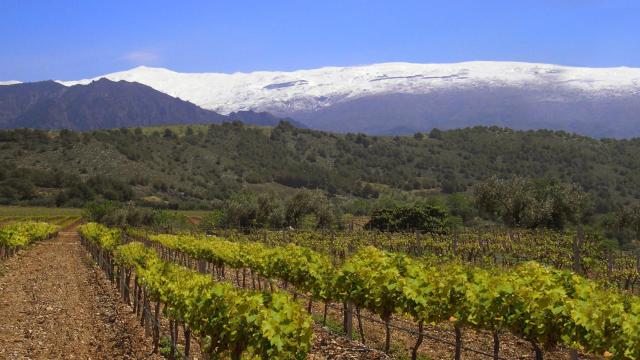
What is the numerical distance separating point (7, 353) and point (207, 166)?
131 m

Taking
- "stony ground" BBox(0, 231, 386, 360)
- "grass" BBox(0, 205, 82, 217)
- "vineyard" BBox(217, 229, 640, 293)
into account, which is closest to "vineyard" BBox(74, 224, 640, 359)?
"stony ground" BBox(0, 231, 386, 360)

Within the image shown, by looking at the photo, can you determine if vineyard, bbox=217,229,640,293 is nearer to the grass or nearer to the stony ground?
the stony ground

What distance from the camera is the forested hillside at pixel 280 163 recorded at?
11962 cm

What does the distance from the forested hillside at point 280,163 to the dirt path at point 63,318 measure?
82.6m

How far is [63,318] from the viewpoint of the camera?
802 inches

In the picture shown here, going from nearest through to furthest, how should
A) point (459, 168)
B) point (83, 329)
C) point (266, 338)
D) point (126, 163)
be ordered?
1. point (266, 338)
2. point (83, 329)
3. point (126, 163)
4. point (459, 168)

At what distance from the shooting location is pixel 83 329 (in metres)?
18.9

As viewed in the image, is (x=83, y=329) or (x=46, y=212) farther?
(x=46, y=212)

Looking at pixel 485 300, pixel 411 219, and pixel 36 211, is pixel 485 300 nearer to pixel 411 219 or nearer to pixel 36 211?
pixel 411 219

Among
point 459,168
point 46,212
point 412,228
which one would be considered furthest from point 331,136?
point 412,228

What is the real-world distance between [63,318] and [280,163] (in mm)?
143406

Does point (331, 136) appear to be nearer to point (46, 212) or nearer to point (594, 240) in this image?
point (46, 212)

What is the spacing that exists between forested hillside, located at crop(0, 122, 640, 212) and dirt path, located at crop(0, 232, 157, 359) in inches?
3251

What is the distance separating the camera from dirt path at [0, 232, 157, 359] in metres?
16.3
